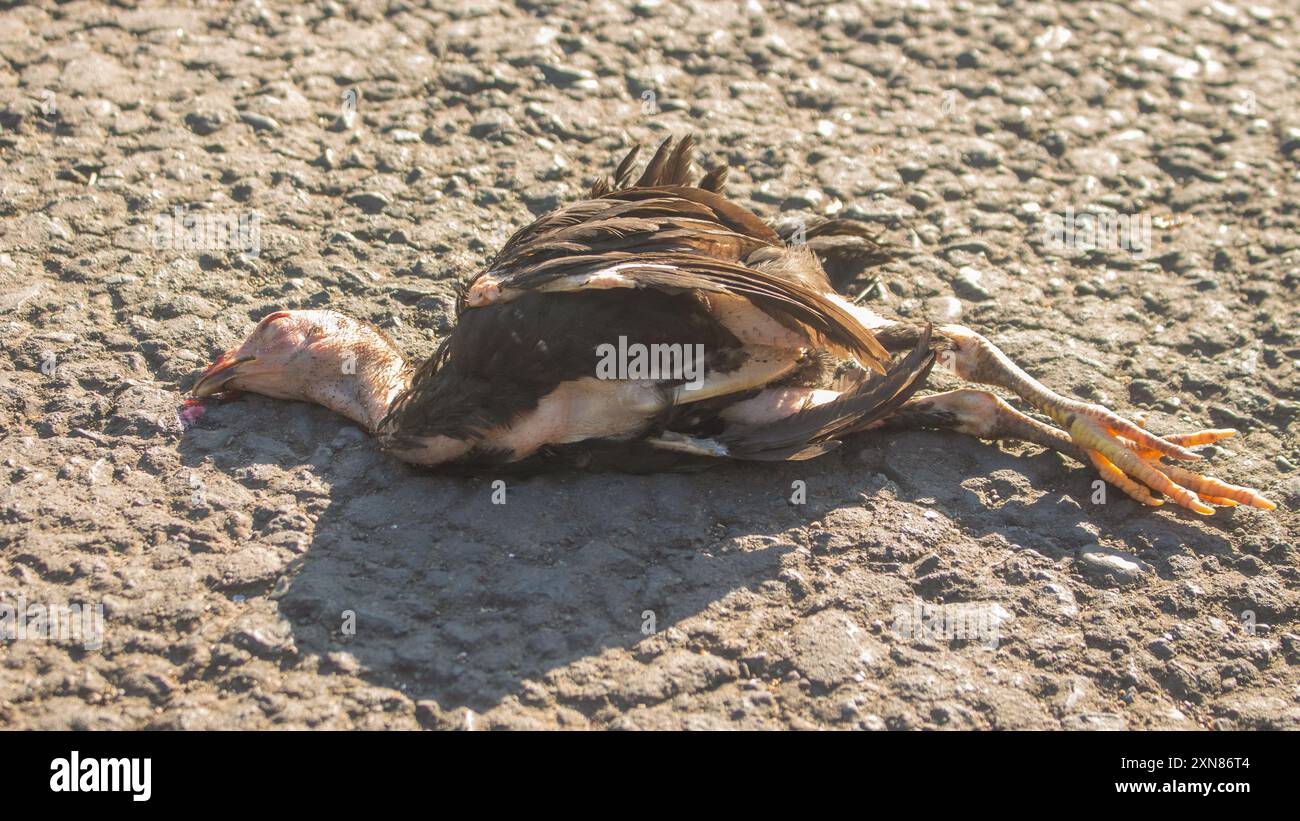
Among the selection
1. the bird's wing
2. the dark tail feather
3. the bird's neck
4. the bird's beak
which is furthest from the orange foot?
the bird's beak

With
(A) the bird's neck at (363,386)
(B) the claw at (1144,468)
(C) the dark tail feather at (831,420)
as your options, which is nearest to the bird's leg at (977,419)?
(B) the claw at (1144,468)

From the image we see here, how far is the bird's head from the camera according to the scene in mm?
4922

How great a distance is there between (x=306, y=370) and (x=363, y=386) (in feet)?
0.81

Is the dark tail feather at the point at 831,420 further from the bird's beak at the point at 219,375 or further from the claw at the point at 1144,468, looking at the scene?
the bird's beak at the point at 219,375

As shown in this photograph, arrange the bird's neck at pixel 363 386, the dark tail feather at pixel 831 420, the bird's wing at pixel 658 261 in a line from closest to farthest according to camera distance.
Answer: the bird's wing at pixel 658 261
the dark tail feather at pixel 831 420
the bird's neck at pixel 363 386

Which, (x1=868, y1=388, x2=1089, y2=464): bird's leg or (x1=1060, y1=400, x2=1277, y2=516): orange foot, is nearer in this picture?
(x1=1060, y1=400, x2=1277, y2=516): orange foot

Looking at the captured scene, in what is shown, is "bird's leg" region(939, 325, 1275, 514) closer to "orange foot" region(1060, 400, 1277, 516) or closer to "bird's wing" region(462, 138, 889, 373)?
"orange foot" region(1060, 400, 1277, 516)

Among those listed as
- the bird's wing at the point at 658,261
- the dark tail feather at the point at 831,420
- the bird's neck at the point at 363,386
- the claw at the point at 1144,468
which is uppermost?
the bird's wing at the point at 658,261

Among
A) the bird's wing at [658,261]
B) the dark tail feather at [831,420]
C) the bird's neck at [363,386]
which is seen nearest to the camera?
the bird's wing at [658,261]

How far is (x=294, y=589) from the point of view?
406 cm

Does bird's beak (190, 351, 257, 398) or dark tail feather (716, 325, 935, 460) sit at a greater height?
bird's beak (190, 351, 257, 398)

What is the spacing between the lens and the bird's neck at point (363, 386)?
4.86 meters

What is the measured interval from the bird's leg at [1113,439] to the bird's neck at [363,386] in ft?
7.34

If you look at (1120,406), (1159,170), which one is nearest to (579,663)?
(1120,406)
